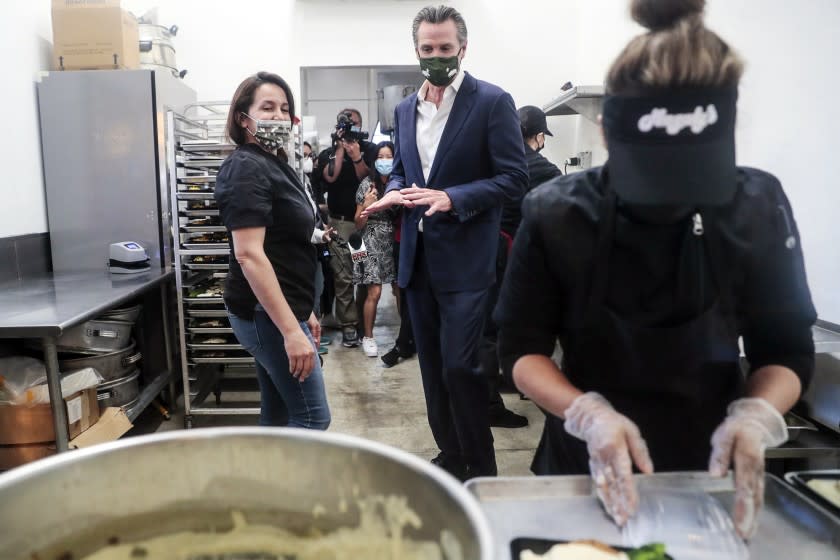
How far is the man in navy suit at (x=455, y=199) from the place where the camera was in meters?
1.93

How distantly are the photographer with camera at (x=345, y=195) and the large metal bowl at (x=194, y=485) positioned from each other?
3793mm

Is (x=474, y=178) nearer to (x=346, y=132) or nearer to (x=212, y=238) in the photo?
(x=212, y=238)

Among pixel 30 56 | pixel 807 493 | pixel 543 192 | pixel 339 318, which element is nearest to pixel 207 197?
pixel 30 56

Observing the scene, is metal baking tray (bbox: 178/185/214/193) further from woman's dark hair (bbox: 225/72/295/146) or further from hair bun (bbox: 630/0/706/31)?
hair bun (bbox: 630/0/706/31)

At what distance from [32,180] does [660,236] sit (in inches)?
136

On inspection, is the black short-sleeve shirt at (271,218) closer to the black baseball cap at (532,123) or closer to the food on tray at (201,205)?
the food on tray at (201,205)

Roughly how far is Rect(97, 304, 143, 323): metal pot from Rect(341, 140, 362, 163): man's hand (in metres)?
2.12

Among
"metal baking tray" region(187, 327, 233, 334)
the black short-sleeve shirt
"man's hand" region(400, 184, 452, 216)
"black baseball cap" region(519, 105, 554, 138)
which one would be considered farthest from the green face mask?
"metal baking tray" region(187, 327, 233, 334)

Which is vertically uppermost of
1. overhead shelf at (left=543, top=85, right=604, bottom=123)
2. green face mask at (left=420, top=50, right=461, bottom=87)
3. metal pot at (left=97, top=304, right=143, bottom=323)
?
overhead shelf at (left=543, top=85, right=604, bottom=123)

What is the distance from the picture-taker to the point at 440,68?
1.94 meters

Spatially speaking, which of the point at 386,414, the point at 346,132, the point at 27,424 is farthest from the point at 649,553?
the point at 346,132

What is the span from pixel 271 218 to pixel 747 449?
133cm

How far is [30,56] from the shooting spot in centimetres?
313

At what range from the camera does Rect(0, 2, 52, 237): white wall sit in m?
2.92
